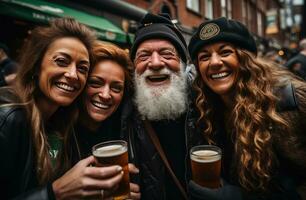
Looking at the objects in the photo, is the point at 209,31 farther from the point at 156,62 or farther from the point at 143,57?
the point at 143,57

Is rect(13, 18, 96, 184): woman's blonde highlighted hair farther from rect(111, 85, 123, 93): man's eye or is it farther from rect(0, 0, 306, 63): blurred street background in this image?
rect(0, 0, 306, 63): blurred street background

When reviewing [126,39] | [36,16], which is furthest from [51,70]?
[126,39]

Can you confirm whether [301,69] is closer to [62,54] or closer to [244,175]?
[244,175]

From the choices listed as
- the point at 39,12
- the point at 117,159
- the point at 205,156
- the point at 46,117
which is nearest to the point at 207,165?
the point at 205,156

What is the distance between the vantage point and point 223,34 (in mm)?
2369

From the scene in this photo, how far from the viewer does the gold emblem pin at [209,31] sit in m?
2.39

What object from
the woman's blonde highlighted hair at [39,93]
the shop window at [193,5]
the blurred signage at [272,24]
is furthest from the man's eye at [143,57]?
the blurred signage at [272,24]

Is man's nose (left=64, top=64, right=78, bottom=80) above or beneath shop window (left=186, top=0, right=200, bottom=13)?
beneath

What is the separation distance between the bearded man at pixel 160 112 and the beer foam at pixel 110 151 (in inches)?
26.0

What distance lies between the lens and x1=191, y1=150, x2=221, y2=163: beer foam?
188cm

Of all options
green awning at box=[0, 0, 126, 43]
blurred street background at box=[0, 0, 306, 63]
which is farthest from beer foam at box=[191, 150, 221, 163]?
green awning at box=[0, 0, 126, 43]

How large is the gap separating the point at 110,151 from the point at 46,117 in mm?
792

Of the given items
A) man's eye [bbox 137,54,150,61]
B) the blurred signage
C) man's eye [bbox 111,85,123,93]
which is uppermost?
the blurred signage

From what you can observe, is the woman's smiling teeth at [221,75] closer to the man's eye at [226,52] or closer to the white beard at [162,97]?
the man's eye at [226,52]
